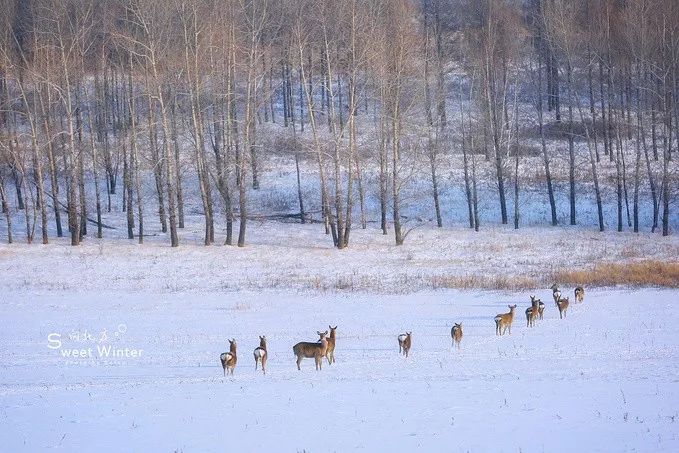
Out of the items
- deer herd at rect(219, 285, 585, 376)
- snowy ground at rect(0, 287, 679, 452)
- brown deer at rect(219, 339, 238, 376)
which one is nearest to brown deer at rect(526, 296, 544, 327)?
snowy ground at rect(0, 287, 679, 452)

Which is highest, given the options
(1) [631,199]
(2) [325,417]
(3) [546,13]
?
(3) [546,13]

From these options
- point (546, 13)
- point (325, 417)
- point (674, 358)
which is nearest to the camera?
point (325, 417)

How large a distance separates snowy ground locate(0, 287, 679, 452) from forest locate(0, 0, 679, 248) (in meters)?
15.4

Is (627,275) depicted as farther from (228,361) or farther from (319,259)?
(228,361)

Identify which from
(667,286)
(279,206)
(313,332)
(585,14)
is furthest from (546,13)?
(313,332)

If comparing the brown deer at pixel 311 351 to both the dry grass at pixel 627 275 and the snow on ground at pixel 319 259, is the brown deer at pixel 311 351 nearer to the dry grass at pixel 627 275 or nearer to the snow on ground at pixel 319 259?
the snow on ground at pixel 319 259

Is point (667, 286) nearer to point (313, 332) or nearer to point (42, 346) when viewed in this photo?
point (313, 332)

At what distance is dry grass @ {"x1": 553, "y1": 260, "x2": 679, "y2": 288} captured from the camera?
82.4 feet

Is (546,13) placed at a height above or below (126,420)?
above

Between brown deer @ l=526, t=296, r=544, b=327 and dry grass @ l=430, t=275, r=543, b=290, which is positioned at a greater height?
dry grass @ l=430, t=275, r=543, b=290

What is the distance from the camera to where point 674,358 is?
14422mm

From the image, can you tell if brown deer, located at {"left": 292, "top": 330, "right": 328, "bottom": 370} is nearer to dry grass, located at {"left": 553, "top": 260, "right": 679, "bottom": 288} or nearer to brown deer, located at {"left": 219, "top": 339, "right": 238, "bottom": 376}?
brown deer, located at {"left": 219, "top": 339, "right": 238, "bottom": 376}

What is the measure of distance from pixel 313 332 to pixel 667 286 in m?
11.9

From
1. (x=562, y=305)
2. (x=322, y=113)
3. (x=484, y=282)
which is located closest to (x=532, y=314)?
(x=562, y=305)
